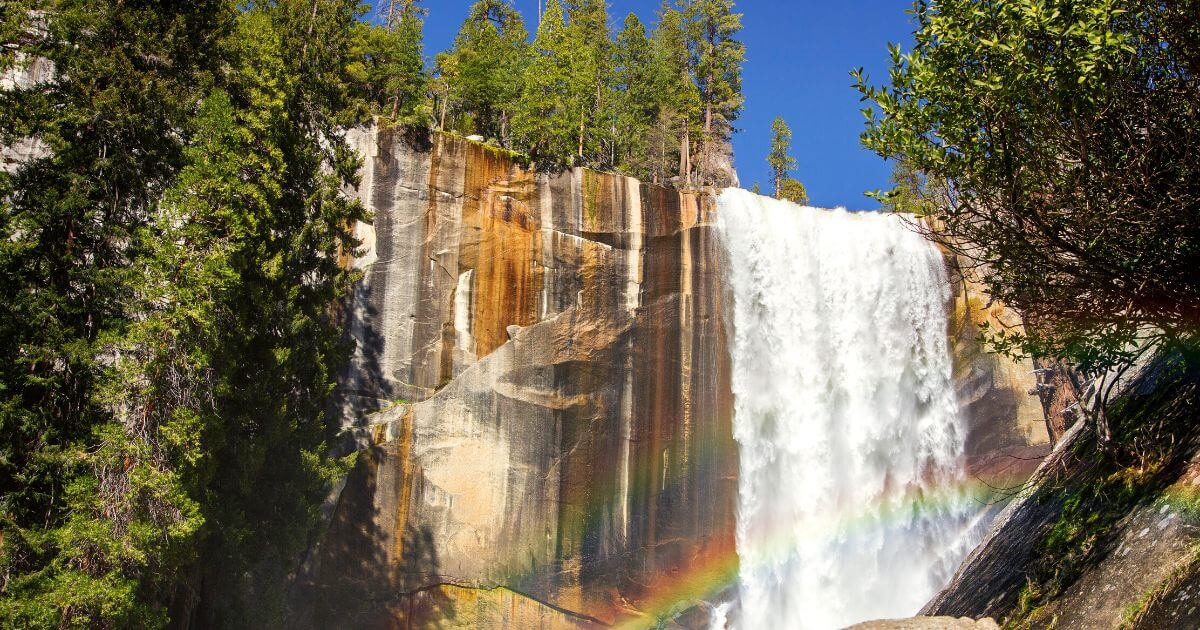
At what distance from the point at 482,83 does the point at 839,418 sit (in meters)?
20.7

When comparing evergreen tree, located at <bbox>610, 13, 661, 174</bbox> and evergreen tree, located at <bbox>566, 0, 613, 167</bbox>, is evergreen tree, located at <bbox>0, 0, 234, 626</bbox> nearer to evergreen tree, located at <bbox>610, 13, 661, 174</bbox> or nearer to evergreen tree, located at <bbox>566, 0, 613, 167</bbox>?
evergreen tree, located at <bbox>566, 0, 613, 167</bbox>

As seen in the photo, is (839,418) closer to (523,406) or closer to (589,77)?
(523,406)

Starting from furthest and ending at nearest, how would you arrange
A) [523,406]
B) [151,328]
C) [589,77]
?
[589,77] → [523,406] → [151,328]

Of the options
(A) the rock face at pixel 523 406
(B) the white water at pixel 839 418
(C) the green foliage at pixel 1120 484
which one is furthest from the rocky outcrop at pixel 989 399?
(C) the green foliage at pixel 1120 484

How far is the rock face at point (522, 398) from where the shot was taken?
21766 millimetres

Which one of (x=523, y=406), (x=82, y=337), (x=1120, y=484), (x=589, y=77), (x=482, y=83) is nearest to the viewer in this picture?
(x=1120, y=484)

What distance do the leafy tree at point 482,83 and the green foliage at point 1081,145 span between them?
81.9ft

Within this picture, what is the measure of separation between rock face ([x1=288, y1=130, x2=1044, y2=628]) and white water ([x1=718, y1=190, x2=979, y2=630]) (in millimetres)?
1408

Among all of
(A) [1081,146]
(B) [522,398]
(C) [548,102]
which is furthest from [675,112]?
(A) [1081,146]

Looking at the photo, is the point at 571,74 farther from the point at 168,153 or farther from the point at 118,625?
the point at 118,625

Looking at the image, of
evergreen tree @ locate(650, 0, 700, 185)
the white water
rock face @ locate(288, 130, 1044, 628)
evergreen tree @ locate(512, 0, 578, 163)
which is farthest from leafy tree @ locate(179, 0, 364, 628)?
evergreen tree @ locate(650, 0, 700, 185)

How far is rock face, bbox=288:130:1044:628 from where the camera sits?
2177 centimetres

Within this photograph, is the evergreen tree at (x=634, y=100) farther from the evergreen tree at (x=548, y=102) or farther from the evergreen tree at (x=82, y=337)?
the evergreen tree at (x=82, y=337)

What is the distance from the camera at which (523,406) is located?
22.9 m
